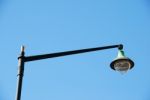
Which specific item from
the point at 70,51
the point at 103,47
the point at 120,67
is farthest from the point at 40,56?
the point at 120,67

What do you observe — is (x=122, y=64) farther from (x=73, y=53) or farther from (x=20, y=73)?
(x=20, y=73)

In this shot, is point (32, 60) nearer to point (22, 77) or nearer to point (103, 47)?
point (22, 77)

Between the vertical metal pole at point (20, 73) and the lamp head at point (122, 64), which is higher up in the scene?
the lamp head at point (122, 64)

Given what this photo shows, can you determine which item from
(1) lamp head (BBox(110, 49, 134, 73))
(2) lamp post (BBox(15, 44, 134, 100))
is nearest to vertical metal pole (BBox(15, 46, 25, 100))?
(2) lamp post (BBox(15, 44, 134, 100))

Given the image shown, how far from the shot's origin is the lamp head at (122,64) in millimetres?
10875

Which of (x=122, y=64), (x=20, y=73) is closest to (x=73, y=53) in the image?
(x=20, y=73)

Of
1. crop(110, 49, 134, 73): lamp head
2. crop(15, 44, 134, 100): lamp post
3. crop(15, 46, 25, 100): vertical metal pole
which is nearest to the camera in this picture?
crop(15, 46, 25, 100): vertical metal pole

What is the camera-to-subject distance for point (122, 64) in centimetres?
1096

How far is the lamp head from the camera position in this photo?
35.7 ft

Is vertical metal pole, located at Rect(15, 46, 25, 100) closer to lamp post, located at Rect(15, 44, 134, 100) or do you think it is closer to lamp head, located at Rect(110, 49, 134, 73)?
lamp post, located at Rect(15, 44, 134, 100)

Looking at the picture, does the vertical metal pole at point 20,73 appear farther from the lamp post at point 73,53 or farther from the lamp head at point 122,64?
the lamp head at point 122,64

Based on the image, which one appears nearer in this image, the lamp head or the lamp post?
the lamp post

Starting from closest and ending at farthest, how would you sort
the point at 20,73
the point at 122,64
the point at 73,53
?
the point at 20,73
the point at 73,53
the point at 122,64

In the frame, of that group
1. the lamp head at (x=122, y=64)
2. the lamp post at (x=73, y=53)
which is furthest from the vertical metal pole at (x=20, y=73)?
the lamp head at (x=122, y=64)
